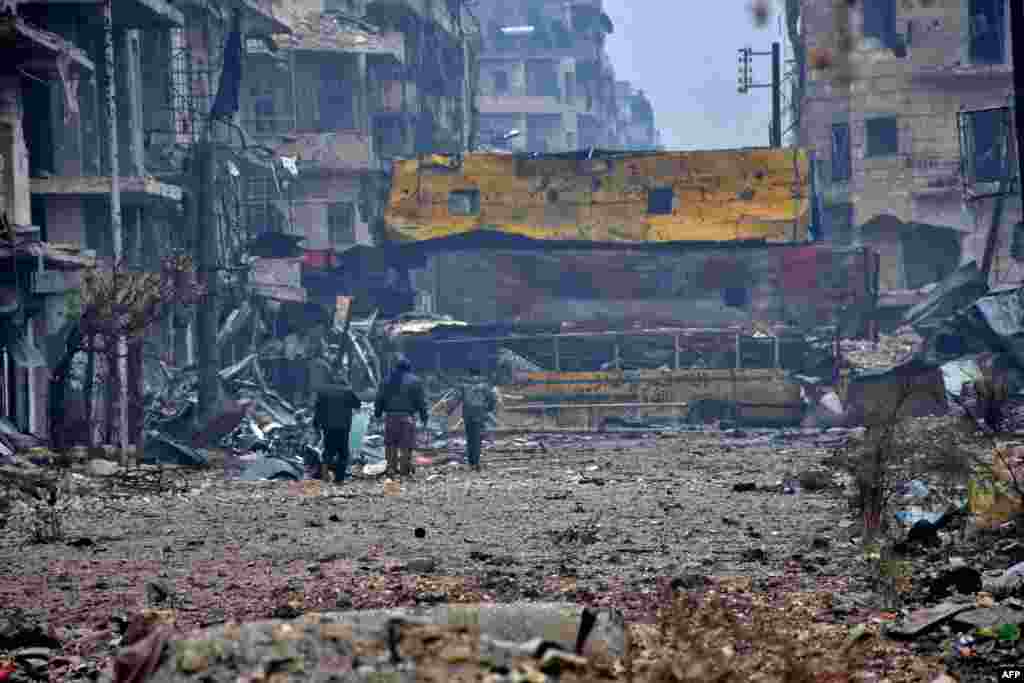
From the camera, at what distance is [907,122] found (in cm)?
5116

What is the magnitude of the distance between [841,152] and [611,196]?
15.4 metres

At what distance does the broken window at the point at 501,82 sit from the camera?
85625 millimetres

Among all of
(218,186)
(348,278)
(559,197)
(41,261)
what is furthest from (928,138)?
(41,261)

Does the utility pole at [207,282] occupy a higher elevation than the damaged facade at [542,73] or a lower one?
lower

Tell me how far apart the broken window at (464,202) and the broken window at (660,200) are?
4.30m

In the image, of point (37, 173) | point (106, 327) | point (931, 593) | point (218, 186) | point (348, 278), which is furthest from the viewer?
point (348, 278)

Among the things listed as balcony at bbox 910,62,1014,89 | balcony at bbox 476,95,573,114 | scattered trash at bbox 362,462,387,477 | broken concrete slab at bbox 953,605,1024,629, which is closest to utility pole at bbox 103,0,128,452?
scattered trash at bbox 362,462,387,477

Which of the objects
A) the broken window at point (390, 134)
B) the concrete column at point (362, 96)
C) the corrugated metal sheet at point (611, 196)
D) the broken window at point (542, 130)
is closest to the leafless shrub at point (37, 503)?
the corrugated metal sheet at point (611, 196)

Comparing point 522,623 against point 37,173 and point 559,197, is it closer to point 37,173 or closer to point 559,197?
point 37,173

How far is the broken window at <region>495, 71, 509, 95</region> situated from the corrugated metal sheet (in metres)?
46.2

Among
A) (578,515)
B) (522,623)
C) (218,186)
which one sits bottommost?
(578,515)

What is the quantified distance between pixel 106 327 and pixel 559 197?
63.5 ft

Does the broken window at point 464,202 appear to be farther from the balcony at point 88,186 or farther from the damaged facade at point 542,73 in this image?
the damaged facade at point 542,73

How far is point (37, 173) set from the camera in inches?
1152
